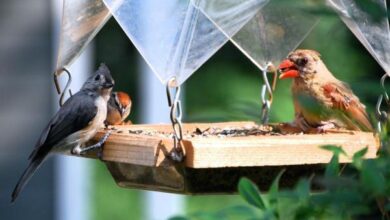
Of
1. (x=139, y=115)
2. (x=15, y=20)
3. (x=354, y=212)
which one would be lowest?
(x=139, y=115)

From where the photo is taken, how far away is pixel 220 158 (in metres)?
2.56

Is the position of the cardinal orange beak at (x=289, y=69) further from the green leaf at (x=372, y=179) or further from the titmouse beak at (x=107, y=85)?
the green leaf at (x=372, y=179)

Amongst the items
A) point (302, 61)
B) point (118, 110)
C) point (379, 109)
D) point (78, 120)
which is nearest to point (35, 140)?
point (118, 110)

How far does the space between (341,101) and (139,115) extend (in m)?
4.04

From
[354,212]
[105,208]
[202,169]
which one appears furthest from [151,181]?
[105,208]

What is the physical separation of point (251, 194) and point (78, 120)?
2120 millimetres

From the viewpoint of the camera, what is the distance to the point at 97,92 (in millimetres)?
3646

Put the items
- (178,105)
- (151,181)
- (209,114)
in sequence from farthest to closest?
(151,181) → (178,105) → (209,114)

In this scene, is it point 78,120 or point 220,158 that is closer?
point 220,158

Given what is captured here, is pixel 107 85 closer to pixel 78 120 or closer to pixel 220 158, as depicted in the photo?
pixel 78 120

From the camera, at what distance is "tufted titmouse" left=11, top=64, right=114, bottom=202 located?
11.1ft

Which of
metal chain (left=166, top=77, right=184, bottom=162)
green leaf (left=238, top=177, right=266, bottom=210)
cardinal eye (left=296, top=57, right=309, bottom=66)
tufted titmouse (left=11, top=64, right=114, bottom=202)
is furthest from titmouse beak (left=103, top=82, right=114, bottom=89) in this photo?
green leaf (left=238, top=177, right=266, bottom=210)

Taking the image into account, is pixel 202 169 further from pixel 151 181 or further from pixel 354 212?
pixel 354 212

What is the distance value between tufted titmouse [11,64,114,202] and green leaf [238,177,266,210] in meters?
1.88
